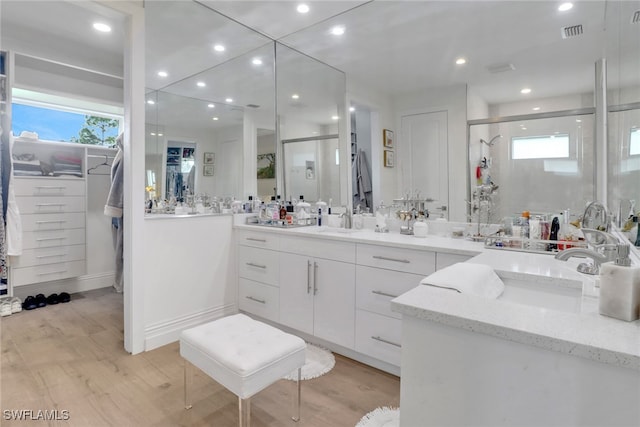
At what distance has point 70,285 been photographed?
383 cm

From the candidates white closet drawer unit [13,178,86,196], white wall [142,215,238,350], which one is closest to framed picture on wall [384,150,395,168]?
white wall [142,215,238,350]

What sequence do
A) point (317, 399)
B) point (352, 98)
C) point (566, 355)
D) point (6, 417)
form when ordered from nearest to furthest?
point (566, 355)
point (6, 417)
point (317, 399)
point (352, 98)

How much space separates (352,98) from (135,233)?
207 cm

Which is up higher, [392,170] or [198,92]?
[198,92]

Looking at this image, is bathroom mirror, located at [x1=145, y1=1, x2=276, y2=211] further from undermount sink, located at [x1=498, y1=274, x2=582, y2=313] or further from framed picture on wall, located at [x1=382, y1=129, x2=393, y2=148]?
undermount sink, located at [x1=498, y1=274, x2=582, y2=313]

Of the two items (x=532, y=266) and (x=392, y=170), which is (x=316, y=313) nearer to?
(x=392, y=170)

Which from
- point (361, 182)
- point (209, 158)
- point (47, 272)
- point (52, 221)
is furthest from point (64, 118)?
point (361, 182)

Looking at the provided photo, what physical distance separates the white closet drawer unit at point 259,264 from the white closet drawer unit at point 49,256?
213 cm

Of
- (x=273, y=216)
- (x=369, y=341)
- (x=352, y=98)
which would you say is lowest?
(x=369, y=341)

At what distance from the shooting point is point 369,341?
6.99 ft

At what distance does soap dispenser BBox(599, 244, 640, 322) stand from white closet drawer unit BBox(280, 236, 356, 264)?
149 cm

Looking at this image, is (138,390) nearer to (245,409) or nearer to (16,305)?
(245,409)

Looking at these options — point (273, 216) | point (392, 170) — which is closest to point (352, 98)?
point (392, 170)

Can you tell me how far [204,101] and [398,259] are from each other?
7.47 feet
